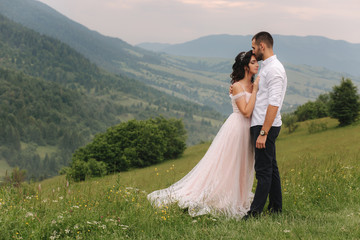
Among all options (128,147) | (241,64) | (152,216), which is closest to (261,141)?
(241,64)

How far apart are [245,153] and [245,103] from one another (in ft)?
3.11

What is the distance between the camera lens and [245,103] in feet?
19.1

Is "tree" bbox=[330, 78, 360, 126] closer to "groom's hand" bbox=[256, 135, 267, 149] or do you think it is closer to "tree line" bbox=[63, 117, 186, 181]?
"tree line" bbox=[63, 117, 186, 181]

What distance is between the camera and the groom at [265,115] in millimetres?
5328

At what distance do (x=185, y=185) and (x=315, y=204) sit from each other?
240 centimetres

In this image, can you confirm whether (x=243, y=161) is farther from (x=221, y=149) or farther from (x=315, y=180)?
(x=315, y=180)

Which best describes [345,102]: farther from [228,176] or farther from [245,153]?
[228,176]

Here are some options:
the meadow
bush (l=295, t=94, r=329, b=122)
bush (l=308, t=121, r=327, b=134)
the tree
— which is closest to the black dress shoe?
the meadow

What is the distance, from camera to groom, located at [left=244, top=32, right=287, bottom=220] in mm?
5328

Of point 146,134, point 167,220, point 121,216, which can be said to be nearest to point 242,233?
point 167,220

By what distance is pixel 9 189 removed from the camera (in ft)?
18.6

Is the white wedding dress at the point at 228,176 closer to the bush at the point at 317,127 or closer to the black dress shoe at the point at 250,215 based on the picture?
the black dress shoe at the point at 250,215

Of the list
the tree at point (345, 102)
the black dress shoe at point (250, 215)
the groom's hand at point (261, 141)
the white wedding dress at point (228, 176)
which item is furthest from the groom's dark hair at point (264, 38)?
the tree at point (345, 102)

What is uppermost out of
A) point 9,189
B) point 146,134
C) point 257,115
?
point 257,115
